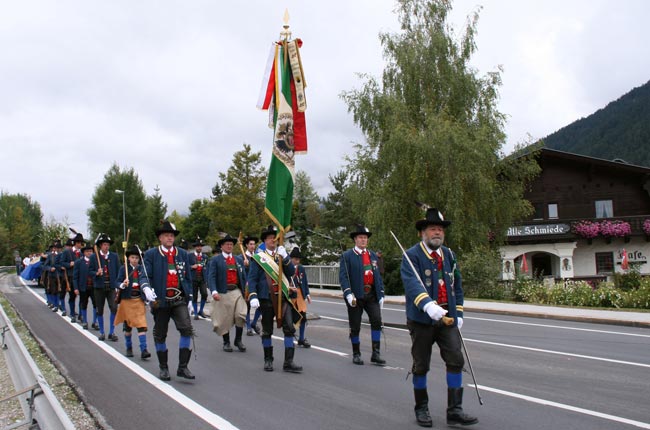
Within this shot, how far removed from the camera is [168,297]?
8.20 m

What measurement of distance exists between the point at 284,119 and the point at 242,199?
3821 centimetres

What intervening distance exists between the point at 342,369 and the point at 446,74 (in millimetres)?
24471

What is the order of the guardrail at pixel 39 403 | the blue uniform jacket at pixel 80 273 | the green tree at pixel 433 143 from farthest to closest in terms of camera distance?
1. the green tree at pixel 433 143
2. the blue uniform jacket at pixel 80 273
3. the guardrail at pixel 39 403

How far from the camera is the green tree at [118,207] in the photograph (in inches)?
3081

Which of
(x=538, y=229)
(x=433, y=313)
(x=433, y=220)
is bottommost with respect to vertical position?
(x=433, y=313)

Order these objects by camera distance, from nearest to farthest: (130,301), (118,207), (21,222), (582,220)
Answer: (130,301) < (582,220) < (118,207) < (21,222)

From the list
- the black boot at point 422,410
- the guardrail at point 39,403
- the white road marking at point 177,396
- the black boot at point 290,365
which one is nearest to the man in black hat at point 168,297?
the white road marking at point 177,396

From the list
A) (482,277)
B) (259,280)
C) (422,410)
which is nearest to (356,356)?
(259,280)

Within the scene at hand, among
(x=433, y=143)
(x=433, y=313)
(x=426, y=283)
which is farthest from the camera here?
(x=433, y=143)

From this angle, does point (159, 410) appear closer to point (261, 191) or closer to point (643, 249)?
point (643, 249)

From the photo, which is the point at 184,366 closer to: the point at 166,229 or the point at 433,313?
the point at 166,229

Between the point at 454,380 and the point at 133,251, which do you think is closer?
the point at 454,380

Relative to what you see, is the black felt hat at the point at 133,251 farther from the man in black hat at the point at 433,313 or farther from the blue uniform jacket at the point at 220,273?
the man in black hat at the point at 433,313

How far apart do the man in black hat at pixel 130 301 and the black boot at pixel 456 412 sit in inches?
238
